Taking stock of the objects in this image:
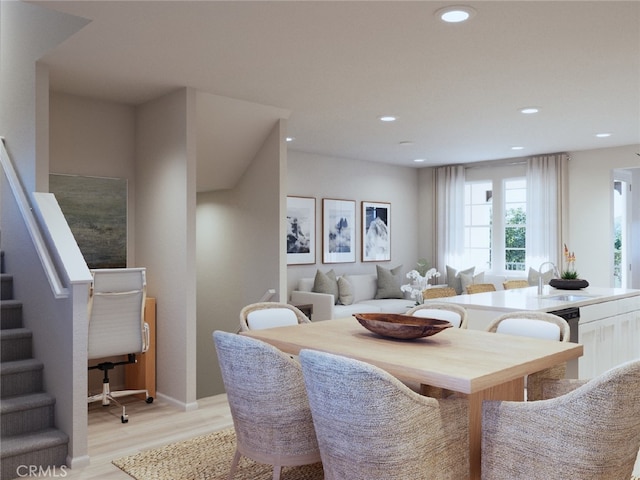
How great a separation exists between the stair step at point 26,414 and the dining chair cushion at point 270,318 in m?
1.32

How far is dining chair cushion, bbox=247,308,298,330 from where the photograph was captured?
320 centimetres

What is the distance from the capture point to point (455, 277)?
25.5ft

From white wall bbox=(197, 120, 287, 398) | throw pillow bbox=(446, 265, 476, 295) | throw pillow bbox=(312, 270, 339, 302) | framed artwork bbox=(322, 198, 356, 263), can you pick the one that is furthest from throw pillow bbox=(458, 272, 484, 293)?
white wall bbox=(197, 120, 287, 398)

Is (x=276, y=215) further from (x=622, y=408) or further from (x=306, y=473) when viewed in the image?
(x=622, y=408)

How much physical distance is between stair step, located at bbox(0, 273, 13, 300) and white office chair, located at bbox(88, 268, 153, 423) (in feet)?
2.71

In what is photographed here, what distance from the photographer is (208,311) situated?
585 centimetres

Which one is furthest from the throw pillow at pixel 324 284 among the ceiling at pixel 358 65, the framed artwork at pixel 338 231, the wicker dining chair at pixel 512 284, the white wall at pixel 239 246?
the wicker dining chair at pixel 512 284

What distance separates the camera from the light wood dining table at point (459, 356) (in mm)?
1935

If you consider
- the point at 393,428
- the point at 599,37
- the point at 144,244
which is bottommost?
the point at 393,428

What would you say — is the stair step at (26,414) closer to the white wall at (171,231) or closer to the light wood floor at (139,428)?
the light wood floor at (139,428)

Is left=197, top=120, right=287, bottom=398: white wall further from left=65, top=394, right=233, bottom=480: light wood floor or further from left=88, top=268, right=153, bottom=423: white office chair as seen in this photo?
left=88, top=268, right=153, bottom=423: white office chair

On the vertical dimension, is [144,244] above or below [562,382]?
above

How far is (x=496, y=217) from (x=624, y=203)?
1681 millimetres

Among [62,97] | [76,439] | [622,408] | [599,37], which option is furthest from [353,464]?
[62,97]
